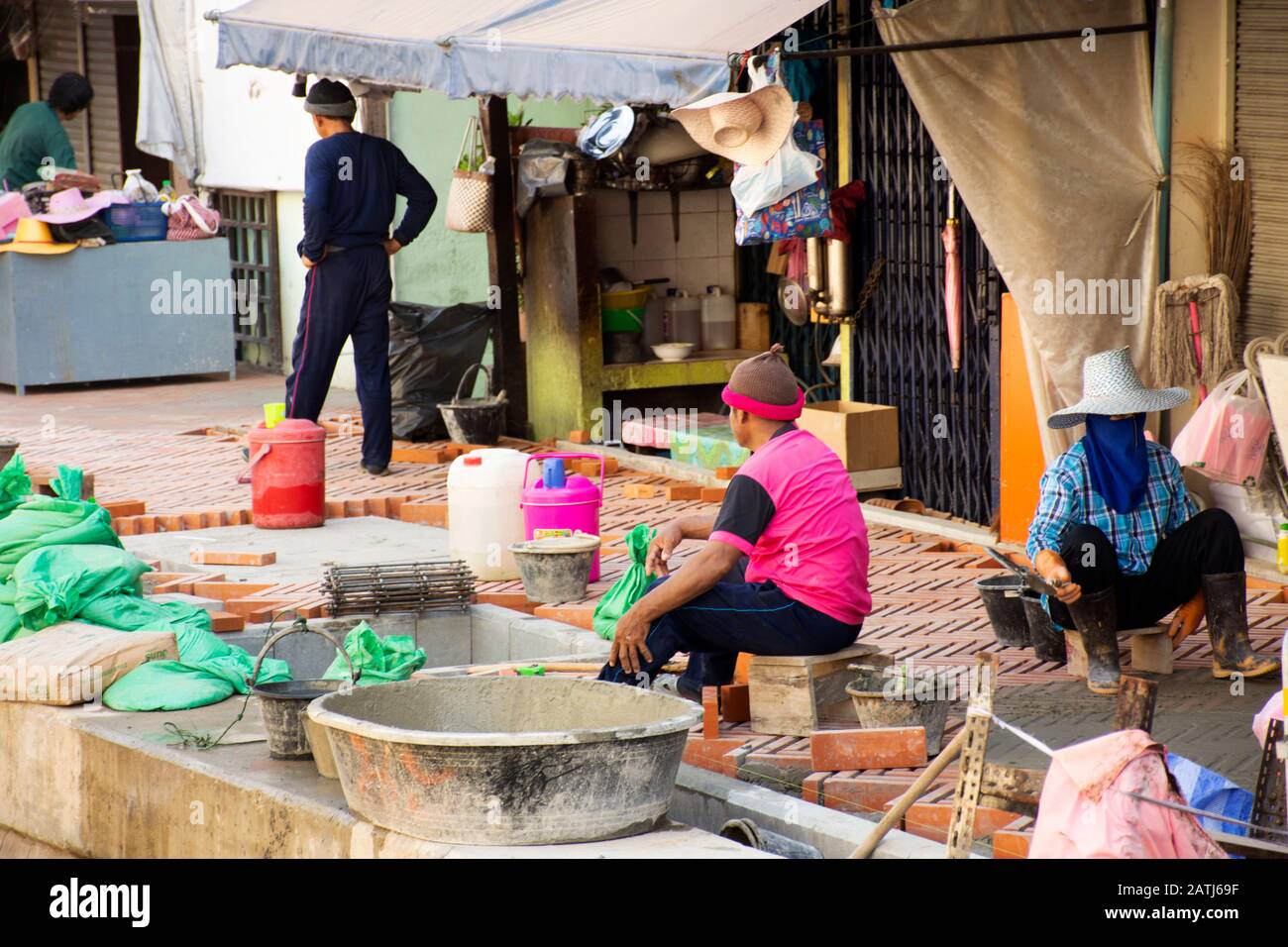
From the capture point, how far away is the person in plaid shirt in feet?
22.4

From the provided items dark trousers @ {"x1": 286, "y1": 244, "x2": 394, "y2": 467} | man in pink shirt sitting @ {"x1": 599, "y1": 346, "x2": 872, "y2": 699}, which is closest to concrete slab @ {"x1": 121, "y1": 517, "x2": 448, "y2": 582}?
dark trousers @ {"x1": 286, "y1": 244, "x2": 394, "y2": 467}

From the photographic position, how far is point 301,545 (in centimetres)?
972

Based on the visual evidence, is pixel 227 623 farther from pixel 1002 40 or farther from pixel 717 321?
pixel 717 321

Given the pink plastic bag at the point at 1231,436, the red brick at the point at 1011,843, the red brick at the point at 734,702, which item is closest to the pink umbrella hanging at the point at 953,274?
the pink plastic bag at the point at 1231,436

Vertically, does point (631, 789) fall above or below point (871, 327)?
below

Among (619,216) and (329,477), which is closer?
(329,477)

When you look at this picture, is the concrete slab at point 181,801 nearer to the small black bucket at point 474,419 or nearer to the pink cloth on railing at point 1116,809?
the pink cloth on railing at point 1116,809

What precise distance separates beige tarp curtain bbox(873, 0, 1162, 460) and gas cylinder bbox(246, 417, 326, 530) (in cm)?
371

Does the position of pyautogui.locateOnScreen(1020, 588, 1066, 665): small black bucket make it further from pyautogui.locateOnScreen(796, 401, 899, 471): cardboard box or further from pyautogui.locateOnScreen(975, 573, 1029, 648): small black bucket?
pyautogui.locateOnScreen(796, 401, 899, 471): cardboard box

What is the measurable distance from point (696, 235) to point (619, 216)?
0.54m

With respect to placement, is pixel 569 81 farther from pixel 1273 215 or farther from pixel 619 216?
pixel 619 216

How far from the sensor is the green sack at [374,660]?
6.62m

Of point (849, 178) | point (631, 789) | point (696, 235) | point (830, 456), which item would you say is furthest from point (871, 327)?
point (631, 789)

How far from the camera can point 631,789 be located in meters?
5.12
